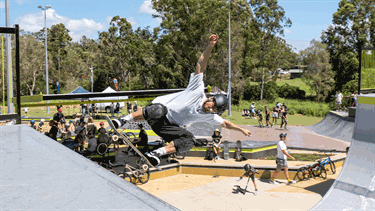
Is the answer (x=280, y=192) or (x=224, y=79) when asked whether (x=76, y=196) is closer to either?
(x=280, y=192)

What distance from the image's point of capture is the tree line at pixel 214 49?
35.2 meters

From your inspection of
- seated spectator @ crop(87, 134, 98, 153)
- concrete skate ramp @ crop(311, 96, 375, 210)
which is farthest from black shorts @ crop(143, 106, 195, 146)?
seated spectator @ crop(87, 134, 98, 153)

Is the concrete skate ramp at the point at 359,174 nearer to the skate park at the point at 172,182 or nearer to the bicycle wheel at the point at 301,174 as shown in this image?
the skate park at the point at 172,182

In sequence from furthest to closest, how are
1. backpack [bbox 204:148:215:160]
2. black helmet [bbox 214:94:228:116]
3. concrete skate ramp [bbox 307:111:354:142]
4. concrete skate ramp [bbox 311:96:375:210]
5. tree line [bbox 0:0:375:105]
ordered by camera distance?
tree line [bbox 0:0:375:105] < concrete skate ramp [bbox 307:111:354:142] < backpack [bbox 204:148:215:160] < concrete skate ramp [bbox 311:96:375:210] < black helmet [bbox 214:94:228:116]

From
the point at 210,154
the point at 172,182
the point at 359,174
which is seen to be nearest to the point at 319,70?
the point at 210,154

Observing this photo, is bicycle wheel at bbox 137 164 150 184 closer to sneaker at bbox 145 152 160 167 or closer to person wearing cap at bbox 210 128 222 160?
person wearing cap at bbox 210 128 222 160

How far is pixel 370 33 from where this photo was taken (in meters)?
39.0

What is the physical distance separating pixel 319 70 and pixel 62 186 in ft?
142

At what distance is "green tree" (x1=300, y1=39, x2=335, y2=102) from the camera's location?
39.9 m

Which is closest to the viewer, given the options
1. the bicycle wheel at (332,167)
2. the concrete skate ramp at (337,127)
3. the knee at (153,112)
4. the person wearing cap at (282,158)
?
the knee at (153,112)

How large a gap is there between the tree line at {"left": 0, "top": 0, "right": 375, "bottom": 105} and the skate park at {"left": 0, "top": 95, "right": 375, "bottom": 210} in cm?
2322

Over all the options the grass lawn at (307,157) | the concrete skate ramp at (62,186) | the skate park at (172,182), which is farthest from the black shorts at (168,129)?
the grass lawn at (307,157)

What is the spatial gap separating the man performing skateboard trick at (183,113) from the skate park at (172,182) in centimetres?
122

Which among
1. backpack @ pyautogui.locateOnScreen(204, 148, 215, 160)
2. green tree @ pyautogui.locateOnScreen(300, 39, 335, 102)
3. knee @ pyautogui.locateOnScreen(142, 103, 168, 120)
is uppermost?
green tree @ pyautogui.locateOnScreen(300, 39, 335, 102)
